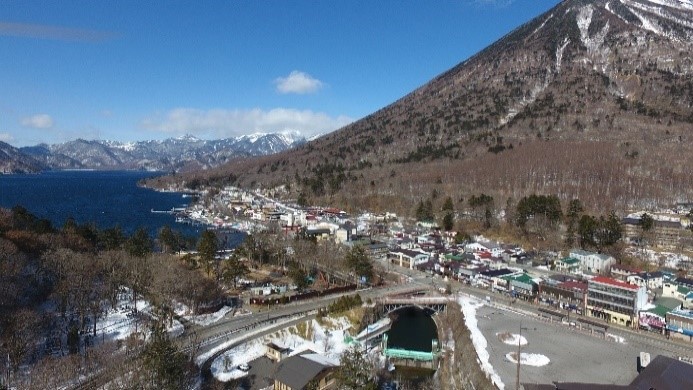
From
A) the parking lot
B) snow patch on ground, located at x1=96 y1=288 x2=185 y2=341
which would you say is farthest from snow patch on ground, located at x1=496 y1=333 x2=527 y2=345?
snow patch on ground, located at x1=96 y1=288 x2=185 y2=341

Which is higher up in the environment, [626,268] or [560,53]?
[560,53]

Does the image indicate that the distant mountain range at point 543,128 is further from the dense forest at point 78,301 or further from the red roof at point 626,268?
the dense forest at point 78,301

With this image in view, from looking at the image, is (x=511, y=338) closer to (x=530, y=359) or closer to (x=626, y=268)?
(x=530, y=359)

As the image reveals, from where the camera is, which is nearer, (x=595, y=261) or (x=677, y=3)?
(x=595, y=261)

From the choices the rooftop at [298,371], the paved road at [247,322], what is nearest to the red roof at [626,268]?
the paved road at [247,322]

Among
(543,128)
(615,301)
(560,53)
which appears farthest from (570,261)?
(560,53)

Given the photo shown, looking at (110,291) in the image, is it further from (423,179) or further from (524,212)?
(423,179)

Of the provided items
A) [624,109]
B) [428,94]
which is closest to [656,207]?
[624,109]

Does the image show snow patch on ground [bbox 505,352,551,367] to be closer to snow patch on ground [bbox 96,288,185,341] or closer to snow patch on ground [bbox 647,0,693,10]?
snow patch on ground [bbox 96,288,185,341]
